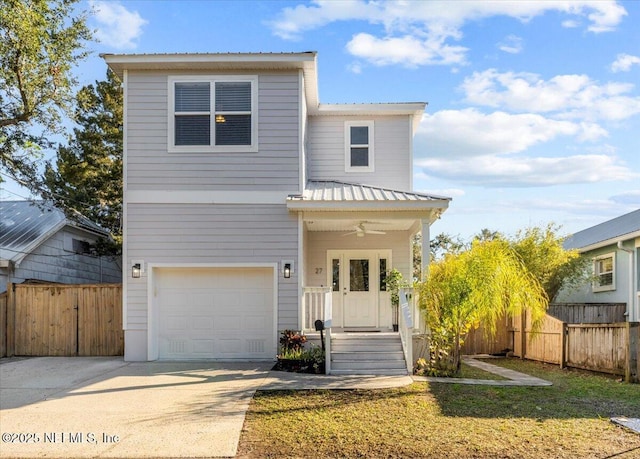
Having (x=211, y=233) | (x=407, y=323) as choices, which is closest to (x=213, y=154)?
(x=211, y=233)

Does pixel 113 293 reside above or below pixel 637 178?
below

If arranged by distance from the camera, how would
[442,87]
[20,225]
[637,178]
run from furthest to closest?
[637,178] → [20,225] → [442,87]

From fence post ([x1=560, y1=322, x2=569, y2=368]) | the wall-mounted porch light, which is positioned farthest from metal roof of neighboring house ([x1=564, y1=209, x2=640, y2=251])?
the wall-mounted porch light

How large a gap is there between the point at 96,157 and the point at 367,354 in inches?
503

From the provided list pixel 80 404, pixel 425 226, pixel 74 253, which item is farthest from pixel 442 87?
pixel 74 253

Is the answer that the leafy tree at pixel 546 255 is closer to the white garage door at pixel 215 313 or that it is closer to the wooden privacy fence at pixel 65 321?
the white garage door at pixel 215 313

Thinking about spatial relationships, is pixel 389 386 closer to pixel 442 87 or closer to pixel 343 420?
pixel 343 420

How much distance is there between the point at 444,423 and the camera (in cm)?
668

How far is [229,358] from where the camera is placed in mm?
11727

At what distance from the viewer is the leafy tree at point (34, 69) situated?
509 inches

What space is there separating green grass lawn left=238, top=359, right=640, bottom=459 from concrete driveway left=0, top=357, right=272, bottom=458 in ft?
1.66

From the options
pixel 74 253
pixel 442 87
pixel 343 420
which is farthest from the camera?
pixel 74 253

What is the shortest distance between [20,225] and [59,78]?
192 inches

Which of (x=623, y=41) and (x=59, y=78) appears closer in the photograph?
(x=623, y=41)
